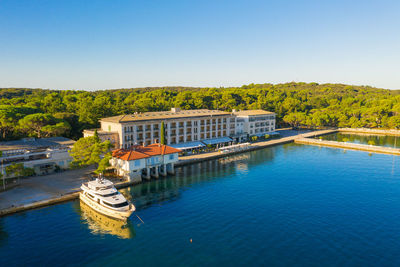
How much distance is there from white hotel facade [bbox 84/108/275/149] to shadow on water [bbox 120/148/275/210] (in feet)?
39.4

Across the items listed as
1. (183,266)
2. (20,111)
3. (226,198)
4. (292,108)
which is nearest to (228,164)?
(226,198)

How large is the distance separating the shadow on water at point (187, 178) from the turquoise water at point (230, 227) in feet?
1.26

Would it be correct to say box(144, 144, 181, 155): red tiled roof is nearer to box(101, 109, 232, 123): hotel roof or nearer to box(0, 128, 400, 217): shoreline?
box(0, 128, 400, 217): shoreline

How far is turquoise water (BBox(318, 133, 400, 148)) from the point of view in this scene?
357 feet

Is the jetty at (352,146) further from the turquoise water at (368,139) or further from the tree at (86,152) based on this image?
the tree at (86,152)

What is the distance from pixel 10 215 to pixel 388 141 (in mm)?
126544

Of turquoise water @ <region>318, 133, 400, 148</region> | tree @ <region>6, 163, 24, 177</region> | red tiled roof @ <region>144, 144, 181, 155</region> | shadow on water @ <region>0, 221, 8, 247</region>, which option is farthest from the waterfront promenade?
turquoise water @ <region>318, 133, 400, 148</region>

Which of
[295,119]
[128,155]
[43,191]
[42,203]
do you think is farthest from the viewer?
[295,119]

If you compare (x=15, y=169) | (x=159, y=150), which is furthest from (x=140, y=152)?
(x=15, y=169)

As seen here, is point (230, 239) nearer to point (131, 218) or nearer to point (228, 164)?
point (131, 218)

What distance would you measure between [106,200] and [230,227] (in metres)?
19.6

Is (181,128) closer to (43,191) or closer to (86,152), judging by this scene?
(86,152)

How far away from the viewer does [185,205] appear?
48562mm

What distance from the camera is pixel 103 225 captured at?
41.7 m
